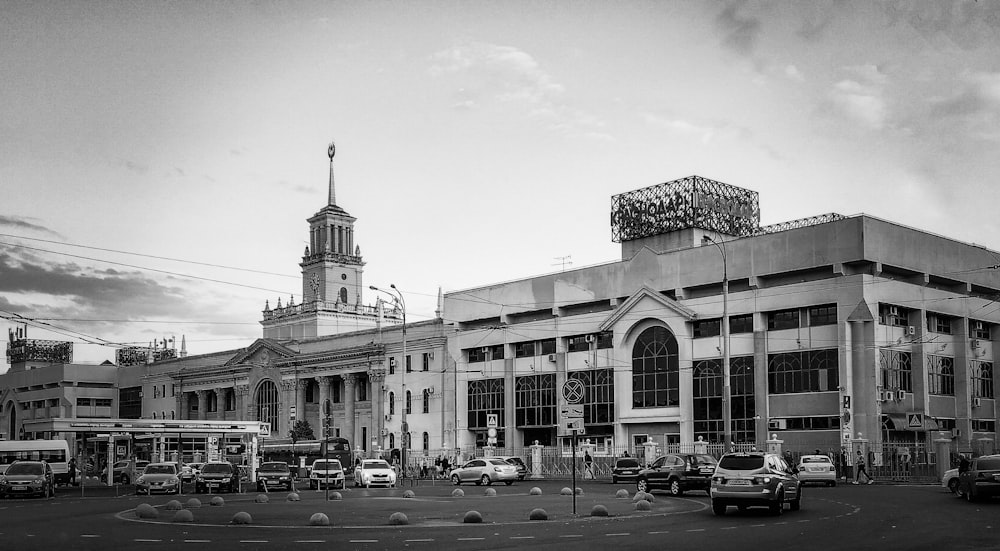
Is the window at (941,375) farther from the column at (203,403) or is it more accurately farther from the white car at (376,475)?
the column at (203,403)

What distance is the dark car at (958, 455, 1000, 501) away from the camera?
31.5 m

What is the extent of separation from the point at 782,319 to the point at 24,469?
4223 cm

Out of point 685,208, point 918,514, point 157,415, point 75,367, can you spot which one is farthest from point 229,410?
point 918,514

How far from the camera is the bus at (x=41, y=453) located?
67438 millimetres

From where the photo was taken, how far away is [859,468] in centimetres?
5319

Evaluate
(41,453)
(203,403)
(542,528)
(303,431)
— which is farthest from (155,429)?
(203,403)

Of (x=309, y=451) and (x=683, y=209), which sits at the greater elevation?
(x=683, y=209)

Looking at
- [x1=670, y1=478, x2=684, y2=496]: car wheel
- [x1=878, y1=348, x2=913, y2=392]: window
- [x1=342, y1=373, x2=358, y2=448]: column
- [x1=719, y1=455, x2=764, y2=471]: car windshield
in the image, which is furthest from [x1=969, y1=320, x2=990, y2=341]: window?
[x1=342, y1=373, x2=358, y2=448]: column

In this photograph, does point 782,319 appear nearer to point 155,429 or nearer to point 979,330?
point 979,330

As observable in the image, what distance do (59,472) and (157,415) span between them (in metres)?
62.0

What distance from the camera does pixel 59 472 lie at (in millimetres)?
68688

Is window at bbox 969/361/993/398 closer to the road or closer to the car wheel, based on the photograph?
the car wheel

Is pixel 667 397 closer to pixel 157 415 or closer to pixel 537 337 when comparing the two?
pixel 537 337

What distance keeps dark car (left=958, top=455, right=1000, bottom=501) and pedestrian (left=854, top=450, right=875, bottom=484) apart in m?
20.9
